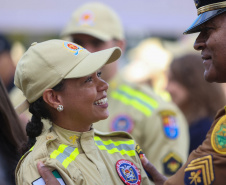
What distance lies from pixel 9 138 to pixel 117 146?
73cm

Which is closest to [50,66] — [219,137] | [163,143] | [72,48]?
[72,48]

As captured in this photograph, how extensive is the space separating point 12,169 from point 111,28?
2.33 m

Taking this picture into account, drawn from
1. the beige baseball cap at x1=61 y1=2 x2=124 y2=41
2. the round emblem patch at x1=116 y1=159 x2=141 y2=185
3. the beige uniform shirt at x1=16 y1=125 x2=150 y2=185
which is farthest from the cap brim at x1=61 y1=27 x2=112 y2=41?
the round emblem patch at x1=116 y1=159 x2=141 y2=185

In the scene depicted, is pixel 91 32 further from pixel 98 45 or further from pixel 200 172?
pixel 200 172

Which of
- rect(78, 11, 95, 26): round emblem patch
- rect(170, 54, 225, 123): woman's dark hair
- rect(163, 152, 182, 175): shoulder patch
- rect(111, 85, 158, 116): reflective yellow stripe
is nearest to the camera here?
rect(163, 152, 182, 175): shoulder patch

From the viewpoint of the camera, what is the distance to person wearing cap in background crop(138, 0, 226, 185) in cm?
275

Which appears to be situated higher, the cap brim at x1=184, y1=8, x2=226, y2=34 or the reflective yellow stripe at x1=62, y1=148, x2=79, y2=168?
the cap brim at x1=184, y1=8, x2=226, y2=34

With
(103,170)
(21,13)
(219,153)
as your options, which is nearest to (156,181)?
(103,170)

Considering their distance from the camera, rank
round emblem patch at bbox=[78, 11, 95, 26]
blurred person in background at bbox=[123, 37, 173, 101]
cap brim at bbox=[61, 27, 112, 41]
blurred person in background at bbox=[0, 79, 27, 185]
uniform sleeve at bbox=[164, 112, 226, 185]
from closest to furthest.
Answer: uniform sleeve at bbox=[164, 112, 226, 185] → blurred person in background at bbox=[0, 79, 27, 185] → cap brim at bbox=[61, 27, 112, 41] → round emblem patch at bbox=[78, 11, 95, 26] → blurred person in background at bbox=[123, 37, 173, 101]

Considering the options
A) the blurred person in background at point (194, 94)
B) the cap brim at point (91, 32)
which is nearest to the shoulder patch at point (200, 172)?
the blurred person in background at point (194, 94)

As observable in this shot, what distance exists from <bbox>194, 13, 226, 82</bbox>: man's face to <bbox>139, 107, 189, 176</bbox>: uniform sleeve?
6.68ft

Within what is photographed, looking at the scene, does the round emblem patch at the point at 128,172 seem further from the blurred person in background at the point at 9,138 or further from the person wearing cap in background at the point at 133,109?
the person wearing cap in background at the point at 133,109

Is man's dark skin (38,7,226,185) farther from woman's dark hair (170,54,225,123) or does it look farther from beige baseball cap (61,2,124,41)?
woman's dark hair (170,54,225,123)

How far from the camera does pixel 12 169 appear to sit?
139 inches
